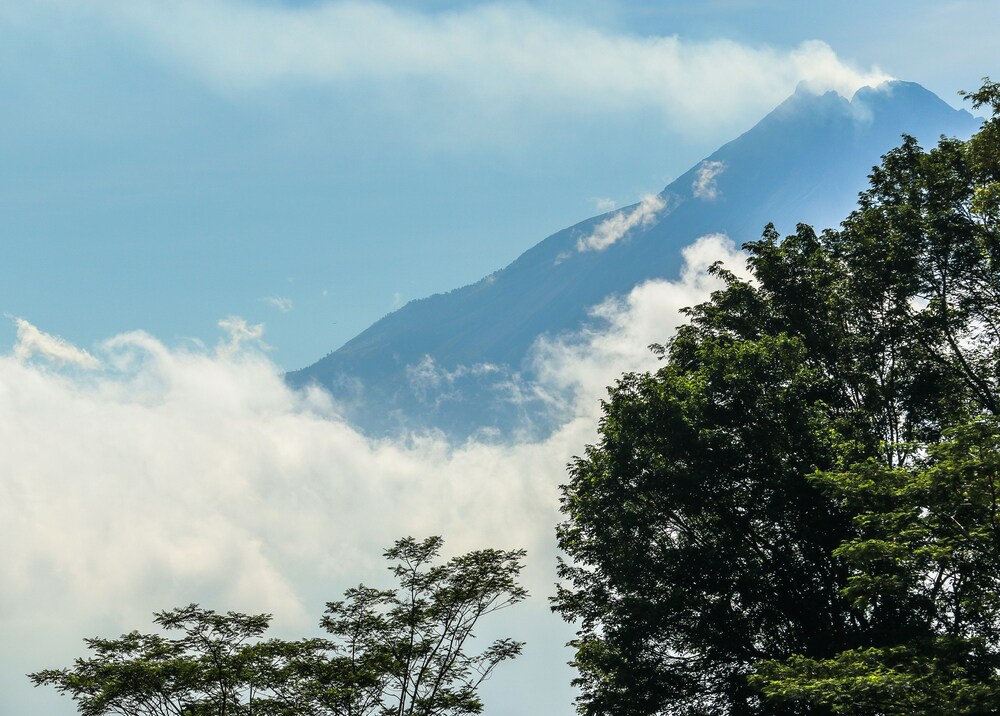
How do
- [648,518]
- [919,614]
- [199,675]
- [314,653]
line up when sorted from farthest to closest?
[314,653], [199,675], [648,518], [919,614]

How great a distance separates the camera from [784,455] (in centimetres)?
2133

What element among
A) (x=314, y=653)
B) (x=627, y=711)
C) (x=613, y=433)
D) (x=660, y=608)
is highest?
(x=613, y=433)

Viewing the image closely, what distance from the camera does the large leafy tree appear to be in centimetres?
2109

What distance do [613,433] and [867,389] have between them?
7.70 metres

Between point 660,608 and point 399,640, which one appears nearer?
point 660,608

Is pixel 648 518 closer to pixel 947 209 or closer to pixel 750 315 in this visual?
pixel 750 315

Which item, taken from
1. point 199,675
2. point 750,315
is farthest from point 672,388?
point 199,675

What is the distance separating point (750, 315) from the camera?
1033 inches

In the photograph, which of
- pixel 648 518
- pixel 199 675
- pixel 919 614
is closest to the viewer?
pixel 919 614

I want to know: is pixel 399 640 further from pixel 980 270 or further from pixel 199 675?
pixel 980 270

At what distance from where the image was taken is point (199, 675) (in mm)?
23906

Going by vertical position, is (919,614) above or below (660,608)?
below

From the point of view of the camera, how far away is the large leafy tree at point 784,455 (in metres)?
21.1

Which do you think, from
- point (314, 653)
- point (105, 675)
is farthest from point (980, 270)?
point (105, 675)
